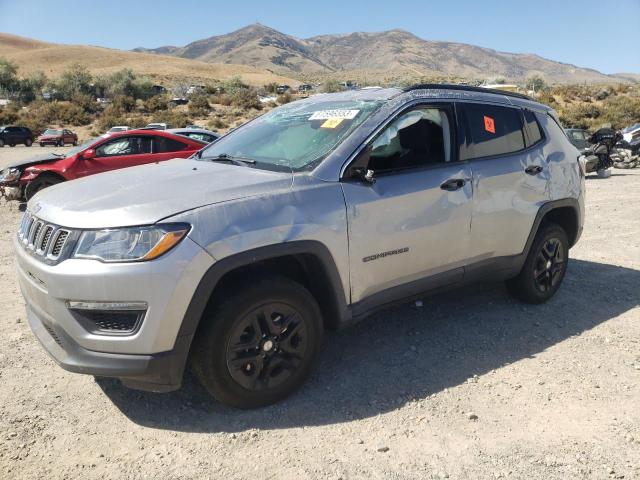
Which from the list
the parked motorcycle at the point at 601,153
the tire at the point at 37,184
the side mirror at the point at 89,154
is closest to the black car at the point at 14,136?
the tire at the point at 37,184

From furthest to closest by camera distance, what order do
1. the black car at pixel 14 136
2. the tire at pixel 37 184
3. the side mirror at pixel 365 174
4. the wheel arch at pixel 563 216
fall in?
the black car at pixel 14 136 → the tire at pixel 37 184 → the wheel arch at pixel 563 216 → the side mirror at pixel 365 174

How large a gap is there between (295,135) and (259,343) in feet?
4.98

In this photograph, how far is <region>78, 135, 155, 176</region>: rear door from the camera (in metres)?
10.1

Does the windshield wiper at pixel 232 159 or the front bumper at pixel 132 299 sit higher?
the windshield wiper at pixel 232 159

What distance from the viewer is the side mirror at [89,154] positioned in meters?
10.1

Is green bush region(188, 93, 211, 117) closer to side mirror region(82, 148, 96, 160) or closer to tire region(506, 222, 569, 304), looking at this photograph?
side mirror region(82, 148, 96, 160)

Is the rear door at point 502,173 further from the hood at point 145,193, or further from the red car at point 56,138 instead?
the red car at point 56,138

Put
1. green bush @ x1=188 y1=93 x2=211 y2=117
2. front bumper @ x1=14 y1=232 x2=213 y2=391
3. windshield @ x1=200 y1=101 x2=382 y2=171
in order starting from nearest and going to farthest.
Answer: front bumper @ x1=14 y1=232 x2=213 y2=391 < windshield @ x1=200 y1=101 x2=382 y2=171 < green bush @ x1=188 y1=93 x2=211 y2=117

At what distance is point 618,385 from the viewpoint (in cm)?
343

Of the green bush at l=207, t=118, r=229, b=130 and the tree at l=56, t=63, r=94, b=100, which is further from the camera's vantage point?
the tree at l=56, t=63, r=94, b=100

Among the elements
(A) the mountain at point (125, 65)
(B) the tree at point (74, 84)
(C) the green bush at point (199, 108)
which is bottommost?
(C) the green bush at point (199, 108)

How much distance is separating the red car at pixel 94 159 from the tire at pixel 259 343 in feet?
24.8

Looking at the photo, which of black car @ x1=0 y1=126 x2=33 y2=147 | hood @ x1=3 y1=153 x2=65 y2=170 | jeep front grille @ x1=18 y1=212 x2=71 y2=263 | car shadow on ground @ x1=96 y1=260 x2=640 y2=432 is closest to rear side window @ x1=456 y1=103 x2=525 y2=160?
car shadow on ground @ x1=96 y1=260 x2=640 y2=432

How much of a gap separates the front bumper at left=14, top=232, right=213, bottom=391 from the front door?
3.48ft
